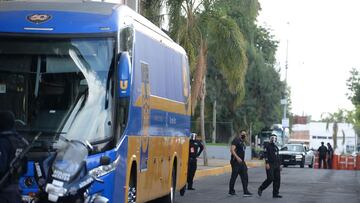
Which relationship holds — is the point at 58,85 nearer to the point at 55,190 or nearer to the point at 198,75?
the point at 55,190

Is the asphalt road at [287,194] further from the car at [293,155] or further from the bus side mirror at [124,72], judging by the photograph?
the car at [293,155]

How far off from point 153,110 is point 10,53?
3431 mm

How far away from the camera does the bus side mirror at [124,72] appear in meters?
10.7

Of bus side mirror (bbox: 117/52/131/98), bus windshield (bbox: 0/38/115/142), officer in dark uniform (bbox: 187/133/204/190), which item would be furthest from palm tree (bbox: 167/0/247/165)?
bus side mirror (bbox: 117/52/131/98)

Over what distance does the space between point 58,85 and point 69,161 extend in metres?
3.32

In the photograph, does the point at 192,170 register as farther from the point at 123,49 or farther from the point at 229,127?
the point at 229,127

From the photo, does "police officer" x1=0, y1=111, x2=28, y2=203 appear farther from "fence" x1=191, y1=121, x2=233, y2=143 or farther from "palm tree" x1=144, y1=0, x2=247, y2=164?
"fence" x1=191, y1=121, x2=233, y2=143

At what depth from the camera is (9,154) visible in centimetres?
778

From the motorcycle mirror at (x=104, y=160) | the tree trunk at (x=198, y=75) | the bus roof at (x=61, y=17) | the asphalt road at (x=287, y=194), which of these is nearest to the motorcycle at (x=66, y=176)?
the motorcycle mirror at (x=104, y=160)

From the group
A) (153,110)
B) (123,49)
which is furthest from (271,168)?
(123,49)

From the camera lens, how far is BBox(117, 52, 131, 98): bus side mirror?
10.7 m

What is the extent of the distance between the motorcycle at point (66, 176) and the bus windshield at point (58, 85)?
271 cm

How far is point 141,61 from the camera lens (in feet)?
41.8

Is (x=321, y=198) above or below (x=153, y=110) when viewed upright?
below
